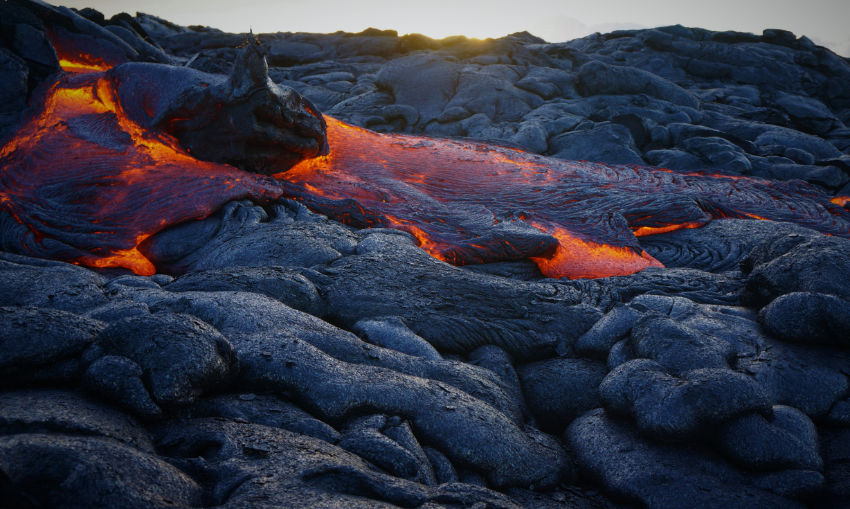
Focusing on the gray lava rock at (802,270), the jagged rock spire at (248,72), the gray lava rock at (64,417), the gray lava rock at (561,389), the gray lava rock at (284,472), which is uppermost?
the jagged rock spire at (248,72)

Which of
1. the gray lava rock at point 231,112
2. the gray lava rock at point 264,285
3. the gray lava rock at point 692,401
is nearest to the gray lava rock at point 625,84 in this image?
the gray lava rock at point 231,112

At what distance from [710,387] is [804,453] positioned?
718mm

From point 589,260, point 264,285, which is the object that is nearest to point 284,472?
point 264,285

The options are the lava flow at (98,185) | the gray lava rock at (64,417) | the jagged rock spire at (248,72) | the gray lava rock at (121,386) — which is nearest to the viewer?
the gray lava rock at (64,417)

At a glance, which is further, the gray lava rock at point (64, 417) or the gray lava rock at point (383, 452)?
the gray lava rock at point (383, 452)

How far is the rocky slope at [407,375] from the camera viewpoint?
2.43 meters

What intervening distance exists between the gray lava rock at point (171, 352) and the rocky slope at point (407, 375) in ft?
0.04

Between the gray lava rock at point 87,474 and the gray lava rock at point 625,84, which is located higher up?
the gray lava rock at point 625,84

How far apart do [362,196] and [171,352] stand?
593 cm

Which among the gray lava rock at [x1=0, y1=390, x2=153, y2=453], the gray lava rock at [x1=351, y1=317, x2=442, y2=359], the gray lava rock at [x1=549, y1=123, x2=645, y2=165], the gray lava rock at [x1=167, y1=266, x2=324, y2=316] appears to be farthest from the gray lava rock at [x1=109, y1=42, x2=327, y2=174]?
the gray lava rock at [x1=549, y1=123, x2=645, y2=165]

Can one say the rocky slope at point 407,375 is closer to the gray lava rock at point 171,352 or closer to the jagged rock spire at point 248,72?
the gray lava rock at point 171,352

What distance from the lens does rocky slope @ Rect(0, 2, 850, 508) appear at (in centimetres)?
243

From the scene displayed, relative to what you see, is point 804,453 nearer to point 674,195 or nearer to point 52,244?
point 674,195

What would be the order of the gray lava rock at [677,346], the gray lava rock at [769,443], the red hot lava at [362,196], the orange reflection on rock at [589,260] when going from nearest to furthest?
the gray lava rock at [769,443], the gray lava rock at [677,346], the red hot lava at [362,196], the orange reflection on rock at [589,260]
